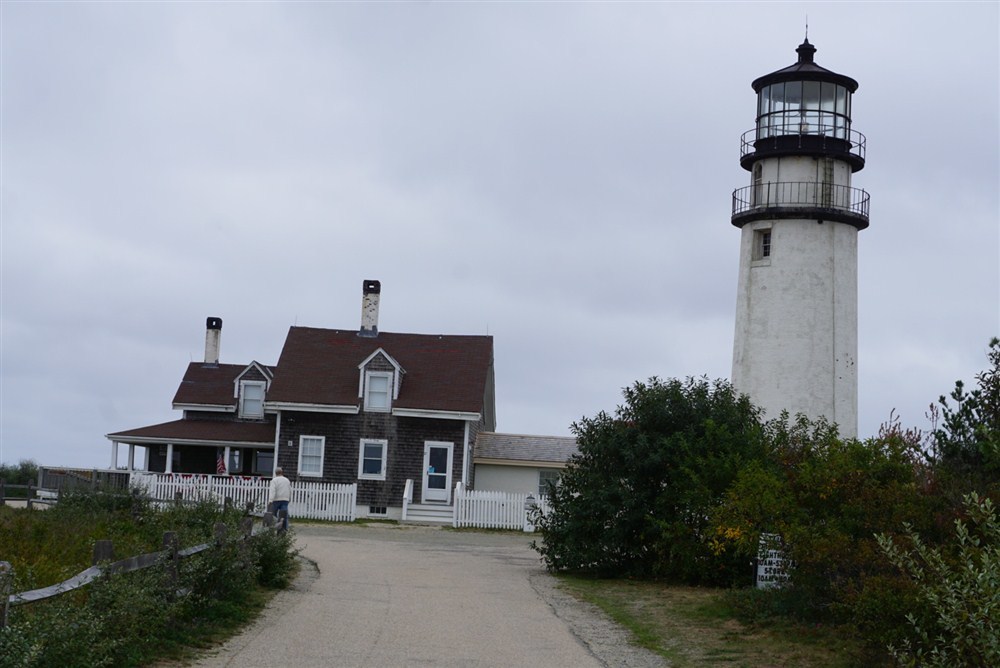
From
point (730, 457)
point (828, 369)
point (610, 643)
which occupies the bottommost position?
point (610, 643)

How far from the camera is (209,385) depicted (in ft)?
142

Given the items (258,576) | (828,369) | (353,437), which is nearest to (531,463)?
(353,437)

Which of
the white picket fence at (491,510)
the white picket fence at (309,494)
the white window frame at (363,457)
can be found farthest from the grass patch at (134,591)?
the white window frame at (363,457)

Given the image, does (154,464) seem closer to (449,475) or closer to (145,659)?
(449,475)

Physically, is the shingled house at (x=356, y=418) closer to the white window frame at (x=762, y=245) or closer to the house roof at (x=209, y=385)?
the house roof at (x=209, y=385)

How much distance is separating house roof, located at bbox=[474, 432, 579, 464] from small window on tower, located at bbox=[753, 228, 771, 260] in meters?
10.8

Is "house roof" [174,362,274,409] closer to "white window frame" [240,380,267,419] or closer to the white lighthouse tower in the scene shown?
"white window frame" [240,380,267,419]

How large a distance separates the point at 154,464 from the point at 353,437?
830 centimetres

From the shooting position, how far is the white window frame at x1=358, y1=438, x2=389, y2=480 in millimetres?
38281

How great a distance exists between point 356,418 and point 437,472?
301cm

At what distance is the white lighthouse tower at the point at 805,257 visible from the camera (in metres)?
30.6

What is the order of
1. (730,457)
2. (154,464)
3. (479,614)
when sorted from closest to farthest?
(479,614)
(730,457)
(154,464)

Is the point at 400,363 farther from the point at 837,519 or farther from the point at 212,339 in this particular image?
the point at 837,519

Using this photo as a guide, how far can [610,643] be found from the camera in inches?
533
